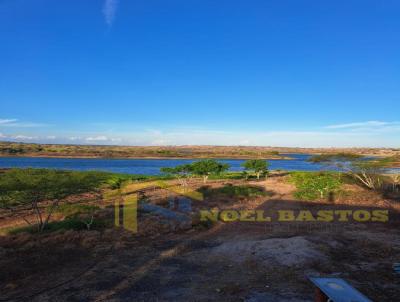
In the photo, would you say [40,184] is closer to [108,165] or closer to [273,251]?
[273,251]

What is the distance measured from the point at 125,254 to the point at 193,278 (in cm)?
394

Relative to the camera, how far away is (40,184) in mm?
16578

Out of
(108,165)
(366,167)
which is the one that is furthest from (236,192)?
(108,165)

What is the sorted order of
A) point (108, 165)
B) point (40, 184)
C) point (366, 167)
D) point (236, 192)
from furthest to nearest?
point (108, 165)
point (366, 167)
point (236, 192)
point (40, 184)

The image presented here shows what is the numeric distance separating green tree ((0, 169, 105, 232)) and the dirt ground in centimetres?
212

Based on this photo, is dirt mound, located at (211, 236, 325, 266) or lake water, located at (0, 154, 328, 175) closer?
dirt mound, located at (211, 236, 325, 266)

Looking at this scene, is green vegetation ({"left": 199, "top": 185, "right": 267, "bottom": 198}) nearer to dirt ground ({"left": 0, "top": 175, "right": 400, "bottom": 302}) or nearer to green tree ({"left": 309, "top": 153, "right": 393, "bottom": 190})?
dirt ground ({"left": 0, "top": 175, "right": 400, "bottom": 302})

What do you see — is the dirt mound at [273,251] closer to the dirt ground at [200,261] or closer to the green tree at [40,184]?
the dirt ground at [200,261]

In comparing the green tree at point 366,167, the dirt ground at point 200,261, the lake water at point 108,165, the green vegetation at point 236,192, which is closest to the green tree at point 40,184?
the dirt ground at point 200,261

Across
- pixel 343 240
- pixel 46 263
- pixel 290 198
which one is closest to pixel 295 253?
pixel 343 240

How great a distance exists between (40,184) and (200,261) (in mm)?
9505

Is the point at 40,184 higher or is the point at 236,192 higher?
the point at 40,184

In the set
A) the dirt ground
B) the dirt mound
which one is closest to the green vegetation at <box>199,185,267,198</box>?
the dirt ground

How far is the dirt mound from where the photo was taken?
12.1m
